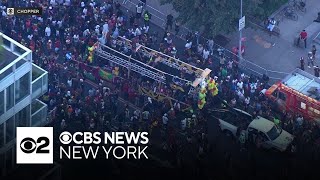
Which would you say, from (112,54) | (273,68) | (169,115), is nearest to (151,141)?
(169,115)

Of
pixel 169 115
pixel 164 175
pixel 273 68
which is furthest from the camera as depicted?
pixel 273 68

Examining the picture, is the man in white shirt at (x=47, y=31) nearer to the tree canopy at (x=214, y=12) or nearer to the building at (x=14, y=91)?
the tree canopy at (x=214, y=12)

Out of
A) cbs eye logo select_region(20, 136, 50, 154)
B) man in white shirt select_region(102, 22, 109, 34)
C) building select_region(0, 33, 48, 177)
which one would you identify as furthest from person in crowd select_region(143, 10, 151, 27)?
cbs eye logo select_region(20, 136, 50, 154)

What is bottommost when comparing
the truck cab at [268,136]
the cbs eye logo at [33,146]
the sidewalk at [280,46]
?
the cbs eye logo at [33,146]

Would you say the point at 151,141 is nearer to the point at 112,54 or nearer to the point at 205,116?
the point at 205,116

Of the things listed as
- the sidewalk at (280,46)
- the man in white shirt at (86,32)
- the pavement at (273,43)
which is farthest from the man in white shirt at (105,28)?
the sidewalk at (280,46)

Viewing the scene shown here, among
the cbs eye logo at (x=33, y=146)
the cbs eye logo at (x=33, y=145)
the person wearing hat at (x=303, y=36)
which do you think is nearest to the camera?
the cbs eye logo at (x=33, y=146)
